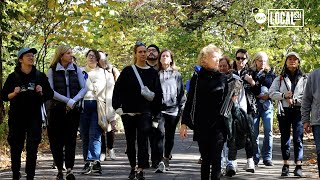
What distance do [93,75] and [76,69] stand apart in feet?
5.35

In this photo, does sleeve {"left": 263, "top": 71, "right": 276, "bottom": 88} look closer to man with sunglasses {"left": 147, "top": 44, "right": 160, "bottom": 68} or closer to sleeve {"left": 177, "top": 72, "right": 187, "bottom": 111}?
sleeve {"left": 177, "top": 72, "right": 187, "bottom": 111}

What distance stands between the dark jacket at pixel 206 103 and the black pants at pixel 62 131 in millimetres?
2233

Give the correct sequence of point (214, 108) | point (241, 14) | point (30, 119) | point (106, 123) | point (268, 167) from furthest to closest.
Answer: point (241, 14) → point (268, 167) → point (106, 123) → point (30, 119) → point (214, 108)

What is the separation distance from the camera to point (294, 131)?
11.0 meters

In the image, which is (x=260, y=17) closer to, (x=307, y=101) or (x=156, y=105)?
(x=156, y=105)

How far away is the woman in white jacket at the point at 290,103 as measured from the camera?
10914mm

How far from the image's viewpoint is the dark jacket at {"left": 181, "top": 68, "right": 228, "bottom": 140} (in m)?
8.42

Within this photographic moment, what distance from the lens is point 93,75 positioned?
11922 millimetres

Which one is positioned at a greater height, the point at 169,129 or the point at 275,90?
the point at 275,90

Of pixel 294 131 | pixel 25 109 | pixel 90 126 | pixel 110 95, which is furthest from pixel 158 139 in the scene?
pixel 25 109

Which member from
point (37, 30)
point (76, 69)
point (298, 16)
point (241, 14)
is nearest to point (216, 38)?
point (241, 14)

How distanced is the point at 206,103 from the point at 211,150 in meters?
0.61

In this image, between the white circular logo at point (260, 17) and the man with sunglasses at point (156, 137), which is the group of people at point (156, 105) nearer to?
the man with sunglasses at point (156, 137)

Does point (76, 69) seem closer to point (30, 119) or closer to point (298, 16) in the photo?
point (30, 119)
